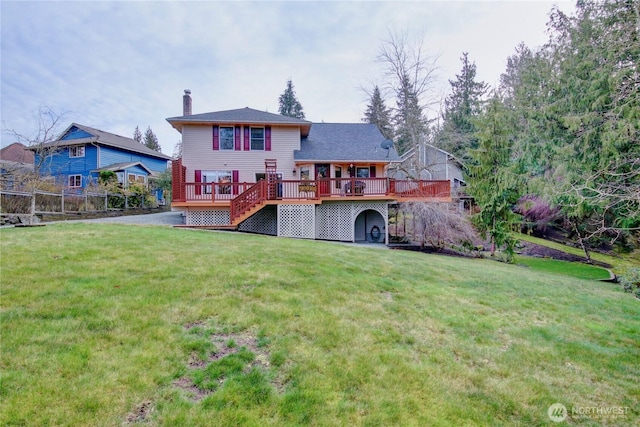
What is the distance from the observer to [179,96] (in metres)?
22.8

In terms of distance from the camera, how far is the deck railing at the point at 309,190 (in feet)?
48.0

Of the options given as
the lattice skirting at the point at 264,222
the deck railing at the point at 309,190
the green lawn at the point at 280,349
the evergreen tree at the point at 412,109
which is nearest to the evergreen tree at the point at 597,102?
the deck railing at the point at 309,190

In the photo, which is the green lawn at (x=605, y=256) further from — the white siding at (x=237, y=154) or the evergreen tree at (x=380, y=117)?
the evergreen tree at (x=380, y=117)

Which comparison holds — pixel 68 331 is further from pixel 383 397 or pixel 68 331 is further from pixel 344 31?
pixel 344 31

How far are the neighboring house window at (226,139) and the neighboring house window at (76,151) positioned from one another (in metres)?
14.9

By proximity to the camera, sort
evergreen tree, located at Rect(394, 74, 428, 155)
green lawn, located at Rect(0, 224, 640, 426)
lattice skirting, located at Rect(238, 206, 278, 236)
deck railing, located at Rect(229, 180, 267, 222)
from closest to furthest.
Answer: green lawn, located at Rect(0, 224, 640, 426)
deck railing, located at Rect(229, 180, 267, 222)
lattice skirting, located at Rect(238, 206, 278, 236)
evergreen tree, located at Rect(394, 74, 428, 155)

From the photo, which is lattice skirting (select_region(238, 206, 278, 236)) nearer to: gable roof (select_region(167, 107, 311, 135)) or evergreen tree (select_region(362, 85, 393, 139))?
gable roof (select_region(167, 107, 311, 135))

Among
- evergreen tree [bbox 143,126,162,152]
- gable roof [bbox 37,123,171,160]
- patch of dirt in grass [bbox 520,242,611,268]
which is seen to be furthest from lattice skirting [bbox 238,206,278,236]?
evergreen tree [bbox 143,126,162,152]

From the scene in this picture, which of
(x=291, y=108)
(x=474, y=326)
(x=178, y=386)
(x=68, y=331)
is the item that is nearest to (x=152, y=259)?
(x=68, y=331)

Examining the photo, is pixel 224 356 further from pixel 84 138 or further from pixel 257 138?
pixel 84 138

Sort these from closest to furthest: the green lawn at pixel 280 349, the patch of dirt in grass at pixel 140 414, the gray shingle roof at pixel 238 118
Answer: the patch of dirt in grass at pixel 140 414
the green lawn at pixel 280 349
the gray shingle roof at pixel 238 118

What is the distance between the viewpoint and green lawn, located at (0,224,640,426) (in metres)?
2.70

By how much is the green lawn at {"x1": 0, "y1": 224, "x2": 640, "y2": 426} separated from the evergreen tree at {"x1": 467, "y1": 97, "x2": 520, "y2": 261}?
33.5ft

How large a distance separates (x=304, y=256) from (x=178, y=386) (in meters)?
5.48
